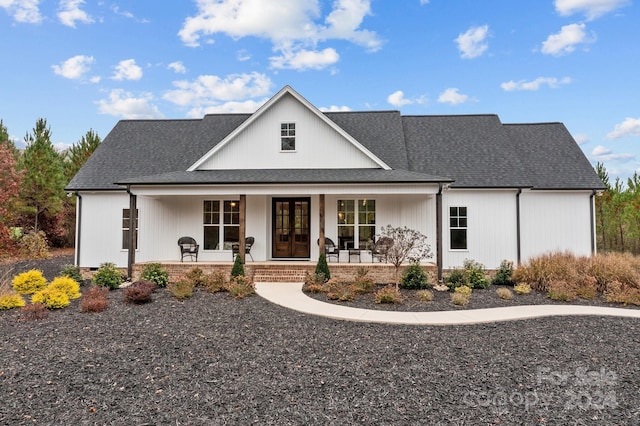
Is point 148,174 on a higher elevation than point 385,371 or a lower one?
higher

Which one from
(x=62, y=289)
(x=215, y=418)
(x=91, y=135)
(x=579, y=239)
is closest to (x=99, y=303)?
(x=62, y=289)

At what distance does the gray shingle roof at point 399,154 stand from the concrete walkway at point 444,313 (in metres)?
4.38

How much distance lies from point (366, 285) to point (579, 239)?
349 inches

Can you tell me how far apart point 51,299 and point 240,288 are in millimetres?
4063

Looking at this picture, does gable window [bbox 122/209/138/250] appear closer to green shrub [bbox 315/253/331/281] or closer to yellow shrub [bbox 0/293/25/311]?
yellow shrub [bbox 0/293/25/311]

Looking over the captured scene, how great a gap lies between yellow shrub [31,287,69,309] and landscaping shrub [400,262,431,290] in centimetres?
875

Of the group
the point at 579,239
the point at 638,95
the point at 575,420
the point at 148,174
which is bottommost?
the point at 575,420

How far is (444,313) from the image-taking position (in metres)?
7.89

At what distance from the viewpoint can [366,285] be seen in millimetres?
10016

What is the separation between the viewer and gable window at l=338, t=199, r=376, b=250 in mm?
13391

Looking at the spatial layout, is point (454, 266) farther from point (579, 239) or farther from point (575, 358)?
point (575, 358)

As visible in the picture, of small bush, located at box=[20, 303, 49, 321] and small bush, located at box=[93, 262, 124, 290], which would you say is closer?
small bush, located at box=[20, 303, 49, 321]

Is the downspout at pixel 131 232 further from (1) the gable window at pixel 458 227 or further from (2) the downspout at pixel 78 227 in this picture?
(1) the gable window at pixel 458 227

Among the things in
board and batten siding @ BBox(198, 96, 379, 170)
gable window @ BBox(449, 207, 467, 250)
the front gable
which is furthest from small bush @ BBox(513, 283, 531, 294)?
board and batten siding @ BBox(198, 96, 379, 170)
